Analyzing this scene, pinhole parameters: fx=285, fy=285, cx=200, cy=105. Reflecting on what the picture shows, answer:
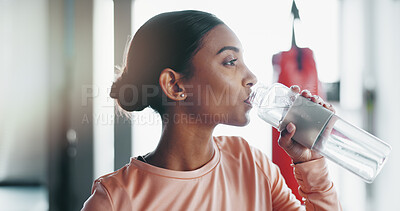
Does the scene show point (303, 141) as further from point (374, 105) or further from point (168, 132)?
point (374, 105)

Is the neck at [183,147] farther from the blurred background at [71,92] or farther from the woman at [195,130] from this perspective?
the blurred background at [71,92]

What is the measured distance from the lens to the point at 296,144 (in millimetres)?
581

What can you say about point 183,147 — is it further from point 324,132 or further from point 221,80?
point 324,132

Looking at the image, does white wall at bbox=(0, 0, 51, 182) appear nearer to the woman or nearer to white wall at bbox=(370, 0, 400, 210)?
the woman

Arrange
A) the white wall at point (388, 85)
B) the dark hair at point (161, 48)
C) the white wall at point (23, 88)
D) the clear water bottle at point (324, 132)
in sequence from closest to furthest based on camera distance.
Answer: the clear water bottle at point (324, 132) < the dark hair at point (161, 48) < the white wall at point (23, 88) < the white wall at point (388, 85)

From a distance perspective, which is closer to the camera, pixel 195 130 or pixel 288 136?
pixel 288 136

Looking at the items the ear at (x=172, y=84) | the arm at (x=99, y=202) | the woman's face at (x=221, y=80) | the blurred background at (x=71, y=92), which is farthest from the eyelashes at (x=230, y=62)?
the blurred background at (x=71, y=92)

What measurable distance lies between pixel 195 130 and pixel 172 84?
12 cm

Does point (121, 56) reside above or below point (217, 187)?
above

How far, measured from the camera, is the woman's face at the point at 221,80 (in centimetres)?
61

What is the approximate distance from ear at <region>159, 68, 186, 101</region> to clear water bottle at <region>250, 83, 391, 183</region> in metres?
0.16

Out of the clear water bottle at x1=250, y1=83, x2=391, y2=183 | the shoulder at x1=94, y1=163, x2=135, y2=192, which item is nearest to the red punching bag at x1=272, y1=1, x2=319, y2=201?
the clear water bottle at x1=250, y1=83, x2=391, y2=183

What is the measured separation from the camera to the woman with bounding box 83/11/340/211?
0.59 meters

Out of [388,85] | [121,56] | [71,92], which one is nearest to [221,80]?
[121,56]
